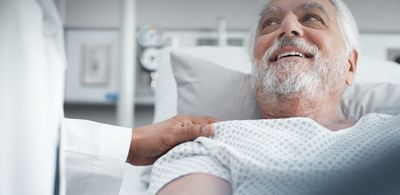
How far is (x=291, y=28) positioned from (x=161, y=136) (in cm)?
42

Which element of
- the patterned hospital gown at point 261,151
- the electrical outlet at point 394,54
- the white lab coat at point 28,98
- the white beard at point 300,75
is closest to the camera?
the white lab coat at point 28,98

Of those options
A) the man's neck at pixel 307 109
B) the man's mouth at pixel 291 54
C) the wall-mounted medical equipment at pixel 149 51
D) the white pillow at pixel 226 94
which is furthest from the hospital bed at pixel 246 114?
the wall-mounted medical equipment at pixel 149 51

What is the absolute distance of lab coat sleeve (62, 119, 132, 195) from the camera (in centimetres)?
86

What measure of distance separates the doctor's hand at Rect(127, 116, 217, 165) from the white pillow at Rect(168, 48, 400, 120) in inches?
9.7

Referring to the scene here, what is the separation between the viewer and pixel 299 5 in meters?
1.07

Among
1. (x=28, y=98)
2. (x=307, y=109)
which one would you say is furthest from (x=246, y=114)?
(x=28, y=98)

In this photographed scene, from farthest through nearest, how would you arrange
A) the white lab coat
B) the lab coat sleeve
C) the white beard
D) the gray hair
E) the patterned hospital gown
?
the gray hair < the white beard < the lab coat sleeve < the patterned hospital gown < the white lab coat

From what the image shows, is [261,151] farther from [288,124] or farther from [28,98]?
[28,98]

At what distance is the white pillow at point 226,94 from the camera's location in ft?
3.79

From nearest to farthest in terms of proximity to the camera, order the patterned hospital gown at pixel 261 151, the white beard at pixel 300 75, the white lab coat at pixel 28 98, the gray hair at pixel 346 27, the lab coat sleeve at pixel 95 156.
→ the white lab coat at pixel 28 98, the patterned hospital gown at pixel 261 151, the lab coat sleeve at pixel 95 156, the white beard at pixel 300 75, the gray hair at pixel 346 27

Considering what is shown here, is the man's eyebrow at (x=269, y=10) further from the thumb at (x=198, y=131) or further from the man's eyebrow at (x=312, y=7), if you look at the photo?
the thumb at (x=198, y=131)

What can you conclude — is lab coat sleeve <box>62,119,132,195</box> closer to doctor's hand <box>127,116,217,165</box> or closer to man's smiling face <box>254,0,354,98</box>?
doctor's hand <box>127,116,217,165</box>

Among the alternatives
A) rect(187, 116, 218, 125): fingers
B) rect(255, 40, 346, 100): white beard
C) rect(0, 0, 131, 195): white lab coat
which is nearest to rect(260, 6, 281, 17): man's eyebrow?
rect(255, 40, 346, 100): white beard

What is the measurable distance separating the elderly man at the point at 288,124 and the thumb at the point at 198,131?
0.02 metres
